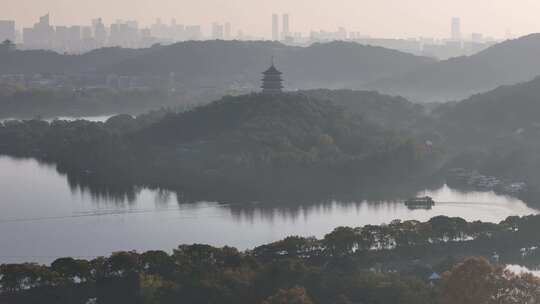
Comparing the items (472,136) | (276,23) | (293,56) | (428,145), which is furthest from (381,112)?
(276,23)

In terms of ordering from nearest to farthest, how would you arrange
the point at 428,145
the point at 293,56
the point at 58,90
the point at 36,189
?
the point at 36,189, the point at 428,145, the point at 58,90, the point at 293,56

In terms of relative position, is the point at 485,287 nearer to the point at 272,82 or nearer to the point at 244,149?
the point at 244,149

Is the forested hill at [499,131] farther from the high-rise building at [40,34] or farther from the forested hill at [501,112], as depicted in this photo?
the high-rise building at [40,34]

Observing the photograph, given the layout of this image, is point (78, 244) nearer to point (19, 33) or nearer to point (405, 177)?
point (405, 177)

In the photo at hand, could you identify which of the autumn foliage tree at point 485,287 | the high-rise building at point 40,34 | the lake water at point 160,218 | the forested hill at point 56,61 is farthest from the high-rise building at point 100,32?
the autumn foliage tree at point 485,287

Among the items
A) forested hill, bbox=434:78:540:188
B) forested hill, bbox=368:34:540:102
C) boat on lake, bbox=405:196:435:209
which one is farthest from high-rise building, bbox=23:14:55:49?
boat on lake, bbox=405:196:435:209
